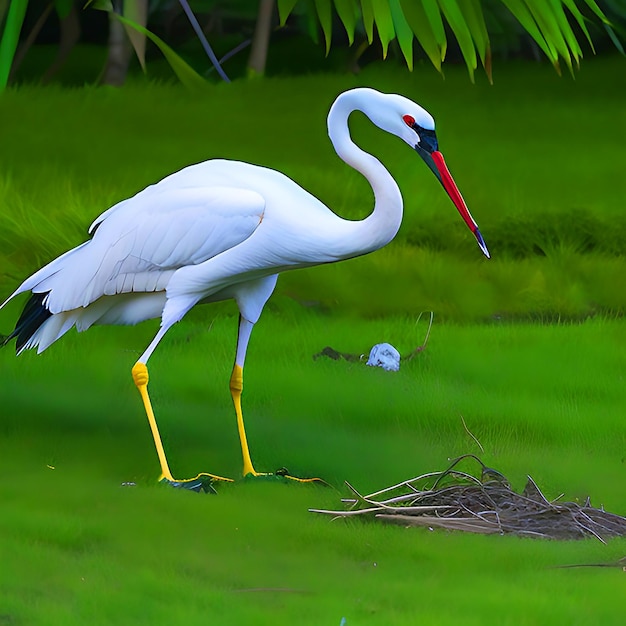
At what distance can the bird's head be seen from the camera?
202 inches

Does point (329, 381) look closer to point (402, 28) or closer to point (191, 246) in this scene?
point (191, 246)

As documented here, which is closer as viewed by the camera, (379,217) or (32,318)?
(379,217)

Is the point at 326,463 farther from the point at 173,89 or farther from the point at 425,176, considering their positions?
the point at 173,89

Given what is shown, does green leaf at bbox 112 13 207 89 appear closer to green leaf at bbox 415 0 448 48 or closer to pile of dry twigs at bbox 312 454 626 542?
green leaf at bbox 415 0 448 48

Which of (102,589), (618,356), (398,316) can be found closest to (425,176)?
(398,316)

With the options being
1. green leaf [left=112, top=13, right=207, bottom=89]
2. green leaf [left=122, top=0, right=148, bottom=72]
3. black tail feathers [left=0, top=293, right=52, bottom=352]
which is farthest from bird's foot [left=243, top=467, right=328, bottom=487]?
green leaf [left=122, top=0, right=148, bottom=72]

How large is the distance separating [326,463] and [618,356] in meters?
2.09

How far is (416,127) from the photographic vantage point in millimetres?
5141

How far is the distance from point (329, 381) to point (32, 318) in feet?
4.59

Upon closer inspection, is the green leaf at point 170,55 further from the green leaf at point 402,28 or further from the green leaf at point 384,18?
the green leaf at point 402,28

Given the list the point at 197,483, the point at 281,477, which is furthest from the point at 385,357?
the point at 197,483

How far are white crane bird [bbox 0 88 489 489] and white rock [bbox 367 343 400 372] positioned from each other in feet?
4.33

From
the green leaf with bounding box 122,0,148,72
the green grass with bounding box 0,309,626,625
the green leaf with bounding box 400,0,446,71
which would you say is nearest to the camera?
the green grass with bounding box 0,309,626,625

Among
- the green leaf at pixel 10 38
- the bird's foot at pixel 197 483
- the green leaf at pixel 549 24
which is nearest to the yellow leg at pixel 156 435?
the bird's foot at pixel 197 483
